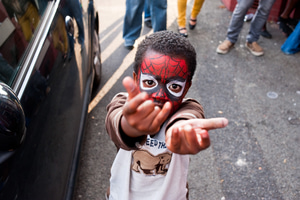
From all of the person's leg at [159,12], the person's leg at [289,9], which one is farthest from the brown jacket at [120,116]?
the person's leg at [289,9]

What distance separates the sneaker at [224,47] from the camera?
4.20 meters

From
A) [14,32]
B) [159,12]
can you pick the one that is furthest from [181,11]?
[14,32]

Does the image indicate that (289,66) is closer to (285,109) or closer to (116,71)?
(285,109)

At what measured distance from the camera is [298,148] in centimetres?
280

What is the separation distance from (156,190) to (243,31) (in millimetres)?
4159

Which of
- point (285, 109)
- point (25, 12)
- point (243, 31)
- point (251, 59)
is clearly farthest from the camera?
point (243, 31)

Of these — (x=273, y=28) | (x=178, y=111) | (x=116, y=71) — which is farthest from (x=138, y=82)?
(x=273, y=28)

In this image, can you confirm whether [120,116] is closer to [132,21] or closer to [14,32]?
[14,32]

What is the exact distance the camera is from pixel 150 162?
4.39 ft

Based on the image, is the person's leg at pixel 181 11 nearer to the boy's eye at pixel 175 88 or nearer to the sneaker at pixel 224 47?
the sneaker at pixel 224 47

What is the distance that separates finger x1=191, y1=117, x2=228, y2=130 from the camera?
871 millimetres

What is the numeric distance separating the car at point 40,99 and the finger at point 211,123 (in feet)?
2.37

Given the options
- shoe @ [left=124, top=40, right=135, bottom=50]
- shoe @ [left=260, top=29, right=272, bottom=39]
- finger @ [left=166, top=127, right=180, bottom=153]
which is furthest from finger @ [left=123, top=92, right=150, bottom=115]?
shoe @ [left=260, top=29, right=272, bottom=39]

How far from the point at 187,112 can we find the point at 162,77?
0.19m
